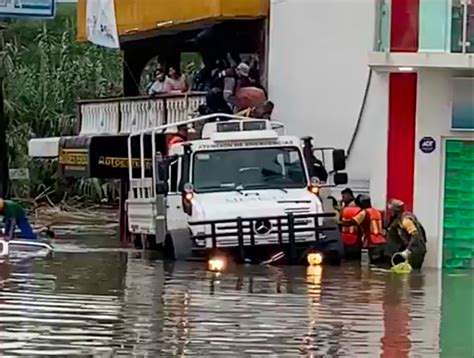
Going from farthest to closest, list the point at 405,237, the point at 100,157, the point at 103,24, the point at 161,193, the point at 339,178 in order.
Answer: the point at 100,157 < the point at 103,24 < the point at 161,193 < the point at 339,178 < the point at 405,237

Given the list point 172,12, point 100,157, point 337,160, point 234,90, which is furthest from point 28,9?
point 172,12

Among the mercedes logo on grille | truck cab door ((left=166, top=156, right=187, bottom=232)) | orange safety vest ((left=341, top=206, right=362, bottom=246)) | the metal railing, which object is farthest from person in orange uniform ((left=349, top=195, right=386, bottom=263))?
truck cab door ((left=166, top=156, right=187, bottom=232))

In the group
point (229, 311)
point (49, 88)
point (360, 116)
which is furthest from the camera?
point (49, 88)

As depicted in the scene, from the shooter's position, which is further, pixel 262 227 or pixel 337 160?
pixel 337 160

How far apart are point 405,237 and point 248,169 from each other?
→ 9.08 ft

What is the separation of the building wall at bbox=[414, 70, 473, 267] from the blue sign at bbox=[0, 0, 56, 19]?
20.9 ft

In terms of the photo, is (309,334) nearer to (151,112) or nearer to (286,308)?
(286,308)

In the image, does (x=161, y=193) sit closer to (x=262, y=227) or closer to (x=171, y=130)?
(x=262, y=227)

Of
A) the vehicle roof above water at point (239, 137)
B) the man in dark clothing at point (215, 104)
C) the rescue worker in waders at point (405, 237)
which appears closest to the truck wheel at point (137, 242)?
the man in dark clothing at point (215, 104)

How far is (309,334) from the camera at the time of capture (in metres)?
14.1

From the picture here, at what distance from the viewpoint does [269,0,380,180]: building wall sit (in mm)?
29625

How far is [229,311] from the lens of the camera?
52.5 feet

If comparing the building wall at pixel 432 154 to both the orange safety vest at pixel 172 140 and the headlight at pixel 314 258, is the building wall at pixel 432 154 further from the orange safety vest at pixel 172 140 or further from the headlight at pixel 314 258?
the orange safety vest at pixel 172 140

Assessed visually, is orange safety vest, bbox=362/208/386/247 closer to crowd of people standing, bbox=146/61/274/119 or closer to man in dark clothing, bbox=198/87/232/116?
crowd of people standing, bbox=146/61/274/119
